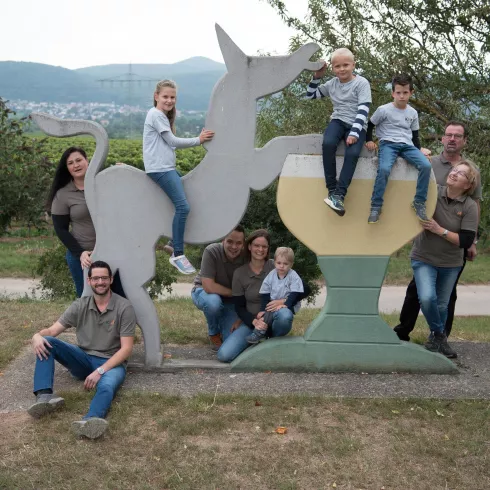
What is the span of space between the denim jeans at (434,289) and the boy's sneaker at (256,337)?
1.35m

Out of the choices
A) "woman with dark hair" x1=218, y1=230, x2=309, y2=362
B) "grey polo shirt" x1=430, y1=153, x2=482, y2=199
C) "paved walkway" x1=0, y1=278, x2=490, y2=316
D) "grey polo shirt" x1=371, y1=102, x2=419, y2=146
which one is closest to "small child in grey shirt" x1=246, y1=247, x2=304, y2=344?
"woman with dark hair" x1=218, y1=230, x2=309, y2=362

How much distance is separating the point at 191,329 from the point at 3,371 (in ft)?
7.01

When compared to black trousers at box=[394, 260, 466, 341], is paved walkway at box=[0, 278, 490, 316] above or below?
below

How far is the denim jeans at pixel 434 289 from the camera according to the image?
19.0 ft

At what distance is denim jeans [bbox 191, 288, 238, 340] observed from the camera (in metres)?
6.09

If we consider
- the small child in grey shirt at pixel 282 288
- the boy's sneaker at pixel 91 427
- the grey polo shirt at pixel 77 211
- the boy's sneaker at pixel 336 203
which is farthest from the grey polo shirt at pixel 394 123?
the boy's sneaker at pixel 91 427

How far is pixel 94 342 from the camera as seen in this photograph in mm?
5367

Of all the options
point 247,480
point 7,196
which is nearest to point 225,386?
point 247,480

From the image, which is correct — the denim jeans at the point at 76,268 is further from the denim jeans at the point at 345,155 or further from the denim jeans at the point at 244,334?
the denim jeans at the point at 345,155

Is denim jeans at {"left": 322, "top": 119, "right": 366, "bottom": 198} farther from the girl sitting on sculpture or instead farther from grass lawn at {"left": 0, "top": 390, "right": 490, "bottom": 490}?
grass lawn at {"left": 0, "top": 390, "right": 490, "bottom": 490}

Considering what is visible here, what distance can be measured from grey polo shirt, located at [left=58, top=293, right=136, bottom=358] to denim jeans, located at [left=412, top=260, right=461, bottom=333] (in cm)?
239

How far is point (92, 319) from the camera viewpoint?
17.6 feet

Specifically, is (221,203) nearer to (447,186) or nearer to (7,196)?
(447,186)

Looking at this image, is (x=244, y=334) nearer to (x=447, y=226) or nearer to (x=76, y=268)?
(x=76, y=268)
